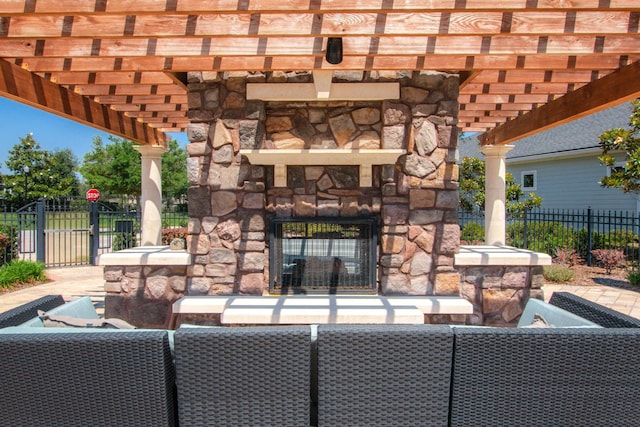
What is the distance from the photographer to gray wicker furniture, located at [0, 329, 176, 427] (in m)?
2.29

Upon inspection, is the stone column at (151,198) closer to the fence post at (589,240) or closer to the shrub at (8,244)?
the shrub at (8,244)

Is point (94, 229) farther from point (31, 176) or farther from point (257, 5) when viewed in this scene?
point (31, 176)

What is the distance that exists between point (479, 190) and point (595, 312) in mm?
9911

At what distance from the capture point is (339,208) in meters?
4.93

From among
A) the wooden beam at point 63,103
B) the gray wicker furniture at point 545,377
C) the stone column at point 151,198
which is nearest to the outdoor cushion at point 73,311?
the wooden beam at point 63,103

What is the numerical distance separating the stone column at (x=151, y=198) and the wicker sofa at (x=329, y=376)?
16.1ft

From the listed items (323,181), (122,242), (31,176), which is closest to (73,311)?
(323,181)

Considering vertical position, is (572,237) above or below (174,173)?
below

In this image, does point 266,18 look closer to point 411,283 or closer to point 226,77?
point 226,77

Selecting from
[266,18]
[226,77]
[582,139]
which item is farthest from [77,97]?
[582,139]

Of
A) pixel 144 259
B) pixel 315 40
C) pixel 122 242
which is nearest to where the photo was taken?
pixel 315 40

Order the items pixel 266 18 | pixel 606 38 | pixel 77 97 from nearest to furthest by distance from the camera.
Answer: pixel 266 18 < pixel 606 38 < pixel 77 97

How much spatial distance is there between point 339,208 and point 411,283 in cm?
117

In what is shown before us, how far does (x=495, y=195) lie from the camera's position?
7.40 metres
